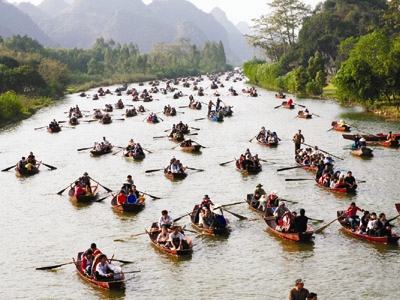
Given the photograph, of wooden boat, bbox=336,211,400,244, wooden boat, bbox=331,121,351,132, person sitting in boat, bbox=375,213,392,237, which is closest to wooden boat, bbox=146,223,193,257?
wooden boat, bbox=336,211,400,244

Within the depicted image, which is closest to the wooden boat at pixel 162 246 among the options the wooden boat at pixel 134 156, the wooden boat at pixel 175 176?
the wooden boat at pixel 175 176

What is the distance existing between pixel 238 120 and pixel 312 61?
33.2 metres

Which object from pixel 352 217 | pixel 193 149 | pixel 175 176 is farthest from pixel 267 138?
pixel 352 217

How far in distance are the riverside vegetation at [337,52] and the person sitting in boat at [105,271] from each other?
53.5 m

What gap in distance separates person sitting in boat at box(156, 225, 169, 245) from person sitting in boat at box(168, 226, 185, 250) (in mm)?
531

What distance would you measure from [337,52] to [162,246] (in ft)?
334

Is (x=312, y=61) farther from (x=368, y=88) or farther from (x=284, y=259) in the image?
(x=284, y=259)

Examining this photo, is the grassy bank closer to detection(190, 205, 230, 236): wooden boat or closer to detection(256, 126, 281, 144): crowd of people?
detection(256, 126, 281, 144): crowd of people

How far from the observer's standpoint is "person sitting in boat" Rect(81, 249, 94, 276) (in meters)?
26.0

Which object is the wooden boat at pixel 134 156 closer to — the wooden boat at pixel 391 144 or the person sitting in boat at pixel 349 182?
the person sitting in boat at pixel 349 182

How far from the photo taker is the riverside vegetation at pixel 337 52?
7494cm

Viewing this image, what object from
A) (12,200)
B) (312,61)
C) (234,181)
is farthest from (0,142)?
(312,61)

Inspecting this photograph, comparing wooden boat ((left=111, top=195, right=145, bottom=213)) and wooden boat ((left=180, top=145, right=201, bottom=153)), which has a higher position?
wooden boat ((left=180, top=145, right=201, bottom=153))

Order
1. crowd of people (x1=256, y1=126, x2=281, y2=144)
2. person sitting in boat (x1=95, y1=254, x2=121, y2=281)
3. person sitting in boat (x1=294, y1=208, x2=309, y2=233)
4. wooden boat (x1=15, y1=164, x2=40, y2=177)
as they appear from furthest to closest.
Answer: crowd of people (x1=256, y1=126, x2=281, y2=144)
wooden boat (x1=15, y1=164, x2=40, y2=177)
person sitting in boat (x1=294, y1=208, x2=309, y2=233)
person sitting in boat (x1=95, y1=254, x2=121, y2=281)
